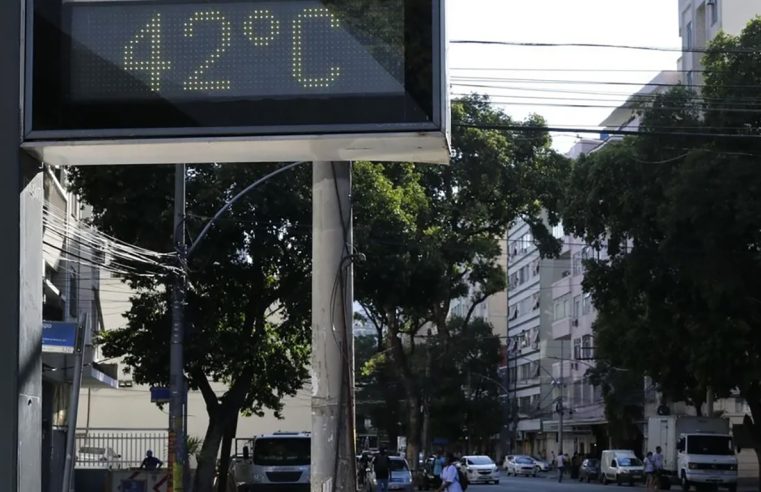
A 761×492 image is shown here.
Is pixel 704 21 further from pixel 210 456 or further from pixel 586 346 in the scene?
pixel 210 456

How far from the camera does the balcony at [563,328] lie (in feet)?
292

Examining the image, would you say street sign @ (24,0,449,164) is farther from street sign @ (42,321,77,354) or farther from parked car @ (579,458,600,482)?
parked car @ (579,458,600,482)

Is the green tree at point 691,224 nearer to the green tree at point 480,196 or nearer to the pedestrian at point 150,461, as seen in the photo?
the green tree at point 480,196

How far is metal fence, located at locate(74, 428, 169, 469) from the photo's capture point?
3462cm

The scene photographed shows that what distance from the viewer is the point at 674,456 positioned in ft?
164

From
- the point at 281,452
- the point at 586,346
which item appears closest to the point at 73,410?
the point at 281,452

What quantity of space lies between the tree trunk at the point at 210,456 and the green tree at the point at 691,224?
1303 centimetres

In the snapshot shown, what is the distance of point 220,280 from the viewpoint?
32156 millimetres

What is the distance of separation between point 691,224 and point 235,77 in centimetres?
3088

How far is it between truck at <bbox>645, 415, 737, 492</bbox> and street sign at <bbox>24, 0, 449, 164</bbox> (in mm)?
46164

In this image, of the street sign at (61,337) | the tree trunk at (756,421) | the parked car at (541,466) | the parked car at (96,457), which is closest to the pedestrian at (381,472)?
the parked car at (96,457)


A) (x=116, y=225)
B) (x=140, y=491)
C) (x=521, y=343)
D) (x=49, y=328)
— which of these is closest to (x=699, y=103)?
(x=116, y=225)

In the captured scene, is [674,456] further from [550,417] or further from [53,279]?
[550,417]

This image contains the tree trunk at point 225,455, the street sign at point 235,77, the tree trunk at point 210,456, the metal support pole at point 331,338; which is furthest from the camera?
the tree trunk at point 225,455
